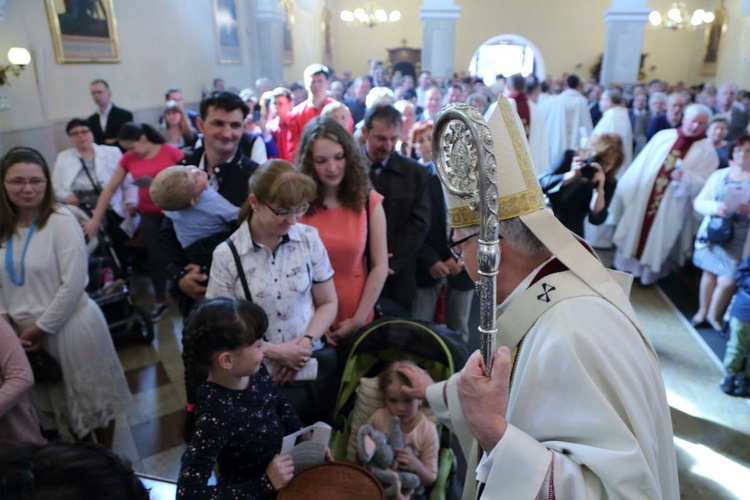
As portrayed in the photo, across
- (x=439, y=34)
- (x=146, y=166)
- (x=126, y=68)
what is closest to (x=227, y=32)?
(x=126, y=68)

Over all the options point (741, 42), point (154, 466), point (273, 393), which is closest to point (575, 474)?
point (273, 393)

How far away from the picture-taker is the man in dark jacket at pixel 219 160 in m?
2.62

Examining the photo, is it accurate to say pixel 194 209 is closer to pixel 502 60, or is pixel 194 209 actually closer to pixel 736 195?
pixel 736 195

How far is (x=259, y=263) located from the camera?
2.18 meters

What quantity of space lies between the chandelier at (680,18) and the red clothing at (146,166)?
59.3 feet

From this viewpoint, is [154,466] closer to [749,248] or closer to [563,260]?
[563,260]

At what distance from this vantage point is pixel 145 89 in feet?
27.9

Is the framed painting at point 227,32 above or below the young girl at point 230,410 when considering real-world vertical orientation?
above

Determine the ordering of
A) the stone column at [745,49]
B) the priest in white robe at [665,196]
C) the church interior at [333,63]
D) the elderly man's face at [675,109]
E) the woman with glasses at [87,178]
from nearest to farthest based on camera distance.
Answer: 1. the church interior at [333,63]
2. the woman with glasses at [87,178]
3. the priest in white robe at [665,196]
4. the elderly man's face at [675,109]
5. the stone column at [745,49]

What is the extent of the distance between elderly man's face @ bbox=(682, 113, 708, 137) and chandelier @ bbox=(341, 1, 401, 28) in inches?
660

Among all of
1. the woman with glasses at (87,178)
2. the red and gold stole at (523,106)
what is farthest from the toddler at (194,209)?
the red and gold stole at (523,106)

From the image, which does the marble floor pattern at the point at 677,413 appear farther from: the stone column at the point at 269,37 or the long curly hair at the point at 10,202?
the stone column at the point at 269,37

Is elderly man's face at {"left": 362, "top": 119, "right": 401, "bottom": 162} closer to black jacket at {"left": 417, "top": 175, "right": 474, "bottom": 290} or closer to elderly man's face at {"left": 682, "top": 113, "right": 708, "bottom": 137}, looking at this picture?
black jacket at {"left": 417, "top": 175, "right": 474, "bottom": 290}

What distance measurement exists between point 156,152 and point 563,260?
407 centimetres
